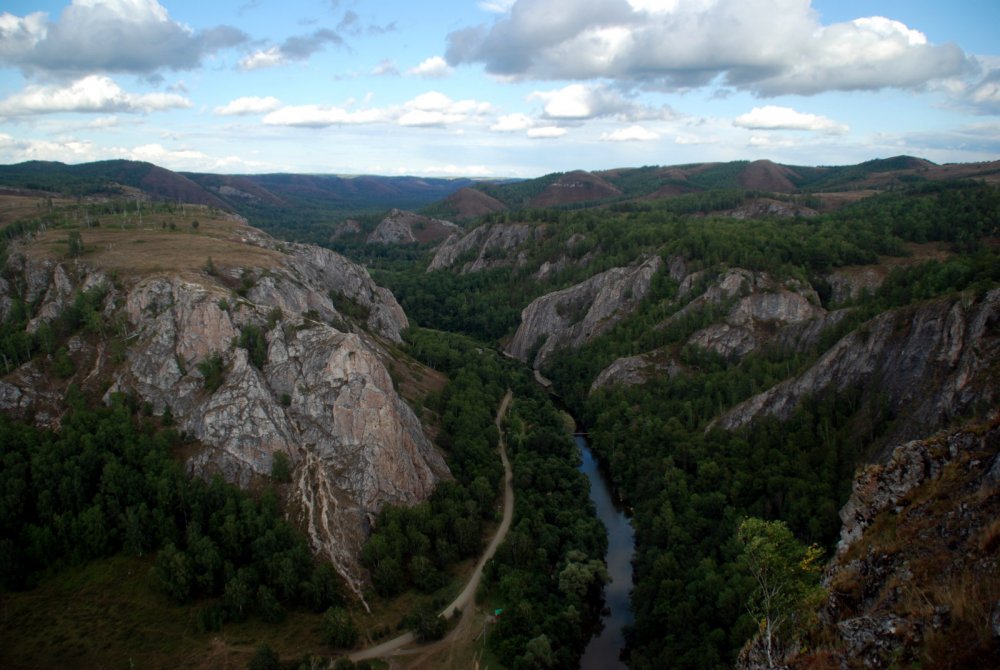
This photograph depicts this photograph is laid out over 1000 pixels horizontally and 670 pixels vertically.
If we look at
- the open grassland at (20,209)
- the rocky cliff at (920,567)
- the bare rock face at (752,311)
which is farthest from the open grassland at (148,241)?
the rocky cliff at (920,567)

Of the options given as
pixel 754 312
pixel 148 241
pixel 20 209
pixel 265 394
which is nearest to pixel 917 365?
pixel 754 312

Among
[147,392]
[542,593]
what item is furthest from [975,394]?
[147,392]

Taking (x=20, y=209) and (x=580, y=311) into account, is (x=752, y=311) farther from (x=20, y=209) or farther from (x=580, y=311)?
(x=20, y=209)

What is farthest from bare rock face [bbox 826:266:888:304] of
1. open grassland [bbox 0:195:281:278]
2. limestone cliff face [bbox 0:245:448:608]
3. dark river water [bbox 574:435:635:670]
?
open grassland [bbox 0:195:281:278]

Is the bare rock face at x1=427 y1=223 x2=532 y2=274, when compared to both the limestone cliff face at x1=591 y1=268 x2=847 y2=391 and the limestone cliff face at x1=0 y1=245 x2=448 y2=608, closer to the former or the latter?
the limestone cliff face at x1=591 y1=268 x2=847 y2=391

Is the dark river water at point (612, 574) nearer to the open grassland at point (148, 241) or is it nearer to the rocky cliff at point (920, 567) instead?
the rocky cliff at point (920, 567)

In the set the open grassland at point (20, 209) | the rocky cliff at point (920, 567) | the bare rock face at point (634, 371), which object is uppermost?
the open grassland at point (20, 209)
